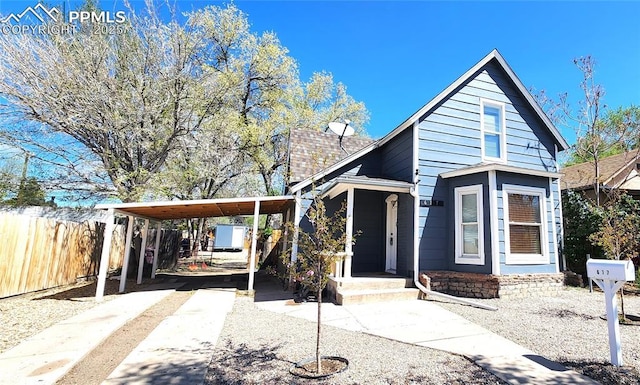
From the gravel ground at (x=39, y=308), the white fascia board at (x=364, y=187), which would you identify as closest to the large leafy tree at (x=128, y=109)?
the gravel ground at (x=39, y=308)

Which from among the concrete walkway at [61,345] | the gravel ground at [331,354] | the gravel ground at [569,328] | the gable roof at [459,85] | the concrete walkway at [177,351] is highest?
the gable roof at [459,85]

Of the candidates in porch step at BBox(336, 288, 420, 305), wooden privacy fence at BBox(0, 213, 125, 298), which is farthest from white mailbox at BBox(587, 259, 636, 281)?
wooden privacy fence at BBox(0, 213, 125, 298)

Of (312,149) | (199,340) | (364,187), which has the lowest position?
(199,340)

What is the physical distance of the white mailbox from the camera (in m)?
3.59

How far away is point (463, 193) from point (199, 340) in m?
7.16

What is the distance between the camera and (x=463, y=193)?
27.5 ft

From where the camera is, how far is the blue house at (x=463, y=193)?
777 centimetres

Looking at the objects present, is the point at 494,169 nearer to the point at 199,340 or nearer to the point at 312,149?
the point at 312,149

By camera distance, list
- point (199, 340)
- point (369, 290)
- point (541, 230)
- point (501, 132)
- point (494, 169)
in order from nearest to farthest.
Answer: point (199, 340) < point (369, 290) < point (494, 169) < point (541, 230) < point (501, 132)

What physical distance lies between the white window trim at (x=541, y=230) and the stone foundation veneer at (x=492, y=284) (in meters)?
0.37

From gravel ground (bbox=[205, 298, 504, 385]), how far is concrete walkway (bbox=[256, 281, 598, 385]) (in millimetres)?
282

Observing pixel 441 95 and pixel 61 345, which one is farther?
pixel 441 95

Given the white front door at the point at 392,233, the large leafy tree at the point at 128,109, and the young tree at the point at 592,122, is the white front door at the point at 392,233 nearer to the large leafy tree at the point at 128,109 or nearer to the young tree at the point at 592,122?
the young tree at the point at 592,122

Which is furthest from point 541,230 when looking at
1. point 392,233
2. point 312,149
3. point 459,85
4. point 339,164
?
point 312,149
